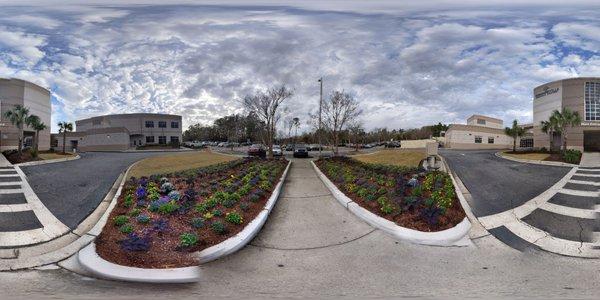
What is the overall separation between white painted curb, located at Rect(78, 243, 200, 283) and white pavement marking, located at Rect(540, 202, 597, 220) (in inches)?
290

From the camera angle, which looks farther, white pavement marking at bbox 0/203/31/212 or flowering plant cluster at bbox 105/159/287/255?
white pavement marking at bbox 0/203/31/212

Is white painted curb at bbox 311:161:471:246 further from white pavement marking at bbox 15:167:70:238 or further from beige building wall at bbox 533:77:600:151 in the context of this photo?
beige building wall at bbox 533:77:600:151

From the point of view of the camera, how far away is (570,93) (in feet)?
94.1

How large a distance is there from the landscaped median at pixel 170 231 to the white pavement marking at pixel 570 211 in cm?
619

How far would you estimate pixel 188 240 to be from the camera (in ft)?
16.1

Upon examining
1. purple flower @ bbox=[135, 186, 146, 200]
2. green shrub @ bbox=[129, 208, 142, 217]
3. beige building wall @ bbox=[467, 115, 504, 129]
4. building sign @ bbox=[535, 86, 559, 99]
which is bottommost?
green shrub @ bbox=[129, 208, 142, 217]

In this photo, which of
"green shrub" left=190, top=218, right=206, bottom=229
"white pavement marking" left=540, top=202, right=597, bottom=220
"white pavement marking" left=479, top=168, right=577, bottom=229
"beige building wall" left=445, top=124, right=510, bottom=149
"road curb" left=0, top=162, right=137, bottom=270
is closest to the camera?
"road curb" left=0, top=162, right=137, bottom=270

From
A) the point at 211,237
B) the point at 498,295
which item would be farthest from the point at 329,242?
the point at 498,295

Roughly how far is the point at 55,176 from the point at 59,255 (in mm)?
8661

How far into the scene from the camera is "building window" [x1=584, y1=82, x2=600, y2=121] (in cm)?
2824

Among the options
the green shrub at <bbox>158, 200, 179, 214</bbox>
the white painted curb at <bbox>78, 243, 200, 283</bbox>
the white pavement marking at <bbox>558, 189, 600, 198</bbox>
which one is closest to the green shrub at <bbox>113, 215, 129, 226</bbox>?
the green shrub at <bbox>158, 200, 179, 214</bbox>

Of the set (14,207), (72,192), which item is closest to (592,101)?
(72,192)

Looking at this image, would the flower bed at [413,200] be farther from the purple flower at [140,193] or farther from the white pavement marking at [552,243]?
the purple flower at [140,193]

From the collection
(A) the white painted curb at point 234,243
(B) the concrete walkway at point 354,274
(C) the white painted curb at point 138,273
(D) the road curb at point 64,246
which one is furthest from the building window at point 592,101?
(D) the road curb at point 64,246
